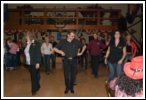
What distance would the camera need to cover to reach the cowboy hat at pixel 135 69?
142 inches

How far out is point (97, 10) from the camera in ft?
35.4

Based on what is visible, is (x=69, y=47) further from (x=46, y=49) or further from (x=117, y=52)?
(x=46, y=49)

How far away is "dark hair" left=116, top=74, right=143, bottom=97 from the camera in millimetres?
3645

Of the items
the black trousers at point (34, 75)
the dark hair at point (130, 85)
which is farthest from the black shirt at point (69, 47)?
the dark hair at point (130, 85)

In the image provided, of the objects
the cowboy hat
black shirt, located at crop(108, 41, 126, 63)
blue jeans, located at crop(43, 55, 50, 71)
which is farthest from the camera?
blue jeans, located at crop(43, 55, 50, 71)

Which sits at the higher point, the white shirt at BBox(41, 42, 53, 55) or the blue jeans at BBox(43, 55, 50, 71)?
the white shirt at BBox(41, 42, 53, 55)

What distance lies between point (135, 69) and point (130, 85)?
0.67ft

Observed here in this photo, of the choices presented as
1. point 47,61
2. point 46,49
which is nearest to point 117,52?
point 46,49

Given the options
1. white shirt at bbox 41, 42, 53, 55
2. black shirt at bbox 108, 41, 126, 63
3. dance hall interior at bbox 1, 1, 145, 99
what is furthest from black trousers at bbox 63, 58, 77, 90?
white shirt at bbox 41, 42, 53, 55

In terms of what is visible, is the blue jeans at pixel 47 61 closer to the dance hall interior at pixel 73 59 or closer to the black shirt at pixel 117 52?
the dance hall interior at pixel 73 59

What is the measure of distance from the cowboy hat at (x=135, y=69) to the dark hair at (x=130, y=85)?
7 cm

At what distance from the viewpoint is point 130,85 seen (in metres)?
3.68

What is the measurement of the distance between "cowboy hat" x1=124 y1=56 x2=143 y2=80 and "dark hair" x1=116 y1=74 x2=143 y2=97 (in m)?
0.07

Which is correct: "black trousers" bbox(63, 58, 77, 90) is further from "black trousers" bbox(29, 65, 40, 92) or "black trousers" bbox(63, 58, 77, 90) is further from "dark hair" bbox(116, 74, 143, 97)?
"dark hair" bbox(116, 74, 143, 97)
